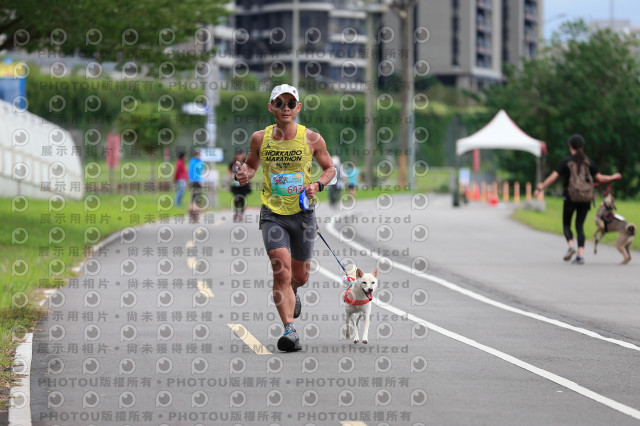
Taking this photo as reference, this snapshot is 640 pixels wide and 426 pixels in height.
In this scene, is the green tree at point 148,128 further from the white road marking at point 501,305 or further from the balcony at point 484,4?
the balcony at point 484,4

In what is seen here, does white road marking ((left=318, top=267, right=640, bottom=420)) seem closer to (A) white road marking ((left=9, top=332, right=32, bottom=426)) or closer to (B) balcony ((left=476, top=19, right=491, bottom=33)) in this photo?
(A) white road marking ((left=9, top=332, right=32, bottom=426))

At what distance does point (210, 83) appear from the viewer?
37.7 m

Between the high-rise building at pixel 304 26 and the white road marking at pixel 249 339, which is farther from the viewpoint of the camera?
the high-rise building at pixel 304 26

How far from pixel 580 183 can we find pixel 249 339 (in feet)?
33.9

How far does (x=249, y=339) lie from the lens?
38.2ft

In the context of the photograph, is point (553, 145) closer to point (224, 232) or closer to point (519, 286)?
point (224, 232)

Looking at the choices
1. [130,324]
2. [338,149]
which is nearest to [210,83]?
[130,324]

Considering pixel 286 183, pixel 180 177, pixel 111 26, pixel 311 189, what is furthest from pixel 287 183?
pixel 180 177

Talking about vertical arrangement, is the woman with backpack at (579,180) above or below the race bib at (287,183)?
below

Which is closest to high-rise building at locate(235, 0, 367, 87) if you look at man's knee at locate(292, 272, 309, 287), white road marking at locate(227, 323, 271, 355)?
white road marking at locate(227, 323, 271, 355)

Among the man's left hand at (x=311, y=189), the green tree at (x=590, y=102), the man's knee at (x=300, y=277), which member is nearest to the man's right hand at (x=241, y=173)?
the man's left hand at (x=311, y=189)

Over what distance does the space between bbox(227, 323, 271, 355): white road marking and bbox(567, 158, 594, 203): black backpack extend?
31.0 ft

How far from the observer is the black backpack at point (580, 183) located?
20625mm

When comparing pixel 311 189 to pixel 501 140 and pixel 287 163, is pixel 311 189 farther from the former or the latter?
pixel 501 140
